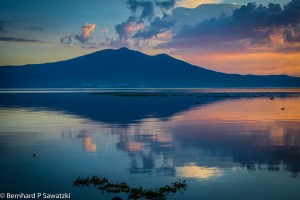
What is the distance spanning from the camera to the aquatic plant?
15.3 m

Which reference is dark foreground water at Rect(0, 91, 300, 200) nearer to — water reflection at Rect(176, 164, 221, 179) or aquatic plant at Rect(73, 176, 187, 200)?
water reflection at Rect(176, 164, 221, 179)

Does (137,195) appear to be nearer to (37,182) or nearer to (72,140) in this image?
(37,182)

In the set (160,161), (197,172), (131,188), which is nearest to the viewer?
(131,188)

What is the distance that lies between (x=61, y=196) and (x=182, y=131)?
21250 millimetres

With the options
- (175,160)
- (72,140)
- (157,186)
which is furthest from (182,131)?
(157,186)

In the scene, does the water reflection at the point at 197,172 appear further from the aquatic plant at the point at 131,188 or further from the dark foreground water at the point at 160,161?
the aquatic plant at the point at 131,188

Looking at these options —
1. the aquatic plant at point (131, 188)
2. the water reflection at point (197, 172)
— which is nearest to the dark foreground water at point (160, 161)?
the water reflection at point (197, 172)

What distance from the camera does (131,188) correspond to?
16016mm

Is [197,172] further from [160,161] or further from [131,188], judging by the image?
[131,188]

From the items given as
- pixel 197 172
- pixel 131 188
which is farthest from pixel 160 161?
pixel 131 188

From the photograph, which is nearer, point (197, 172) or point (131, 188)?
point (131, 188)

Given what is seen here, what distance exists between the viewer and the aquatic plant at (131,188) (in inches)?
602

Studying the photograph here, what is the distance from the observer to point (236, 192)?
15609 mm

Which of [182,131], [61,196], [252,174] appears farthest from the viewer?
[182,131]
